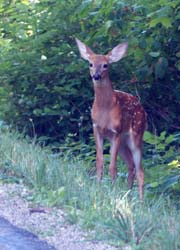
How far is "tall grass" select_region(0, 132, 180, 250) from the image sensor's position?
670 centimetres

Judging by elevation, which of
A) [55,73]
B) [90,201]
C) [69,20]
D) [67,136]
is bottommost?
[67,136]

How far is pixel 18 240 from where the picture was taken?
21.7ft

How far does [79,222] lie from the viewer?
7129 millimetres

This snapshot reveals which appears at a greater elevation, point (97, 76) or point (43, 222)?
point (43, 222)

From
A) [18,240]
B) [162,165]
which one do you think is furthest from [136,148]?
[18,240]

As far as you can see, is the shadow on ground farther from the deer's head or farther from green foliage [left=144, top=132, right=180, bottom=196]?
the deer's head

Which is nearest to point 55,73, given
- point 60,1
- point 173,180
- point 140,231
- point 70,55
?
point 70,55

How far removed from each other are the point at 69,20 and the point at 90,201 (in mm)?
7476

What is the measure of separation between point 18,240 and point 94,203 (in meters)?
1.13

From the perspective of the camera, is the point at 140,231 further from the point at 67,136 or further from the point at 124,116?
the point at 67,136

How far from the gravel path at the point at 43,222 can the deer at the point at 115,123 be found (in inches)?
124

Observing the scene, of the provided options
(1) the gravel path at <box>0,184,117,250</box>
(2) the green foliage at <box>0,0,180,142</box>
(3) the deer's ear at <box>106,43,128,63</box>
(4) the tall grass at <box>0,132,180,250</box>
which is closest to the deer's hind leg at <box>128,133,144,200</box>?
(3) the deer's ear at <box>106,43,128,63</box>

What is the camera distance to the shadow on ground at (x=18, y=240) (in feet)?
21.1

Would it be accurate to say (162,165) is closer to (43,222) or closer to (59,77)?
(59,77)
